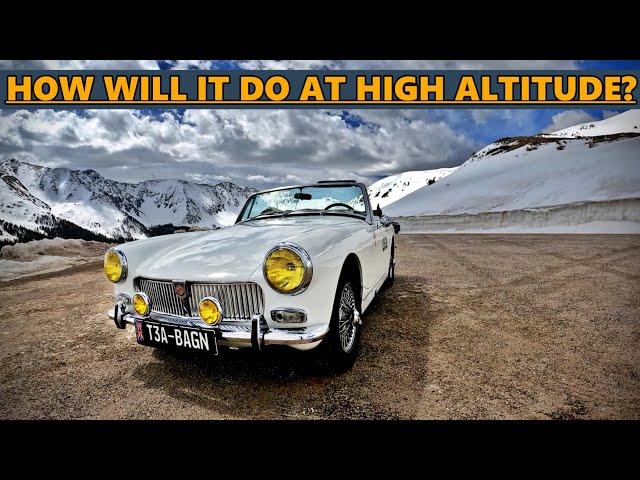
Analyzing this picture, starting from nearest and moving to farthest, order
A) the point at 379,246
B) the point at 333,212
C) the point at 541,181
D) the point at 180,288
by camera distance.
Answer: the point at 180,288 < the point at 333,212 < the point at 379,246 < the point at 541,181

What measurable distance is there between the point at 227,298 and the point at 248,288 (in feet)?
0.58

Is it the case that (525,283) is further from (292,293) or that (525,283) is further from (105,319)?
(105,319)

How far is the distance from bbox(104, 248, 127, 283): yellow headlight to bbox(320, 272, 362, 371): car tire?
1.76m

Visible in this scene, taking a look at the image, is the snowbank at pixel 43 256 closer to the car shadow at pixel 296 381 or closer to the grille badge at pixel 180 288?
the car shadow at pixel 296 381

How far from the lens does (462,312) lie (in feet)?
13.8

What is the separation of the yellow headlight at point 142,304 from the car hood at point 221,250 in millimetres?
159

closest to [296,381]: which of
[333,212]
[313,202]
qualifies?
[333,212]

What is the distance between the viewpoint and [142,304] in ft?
8.67

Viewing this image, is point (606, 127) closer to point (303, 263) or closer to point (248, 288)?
point (303, 263)

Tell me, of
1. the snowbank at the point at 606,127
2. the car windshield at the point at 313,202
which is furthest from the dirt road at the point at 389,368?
the snowbank at the point at 606,127

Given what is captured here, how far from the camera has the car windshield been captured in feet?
13.2
